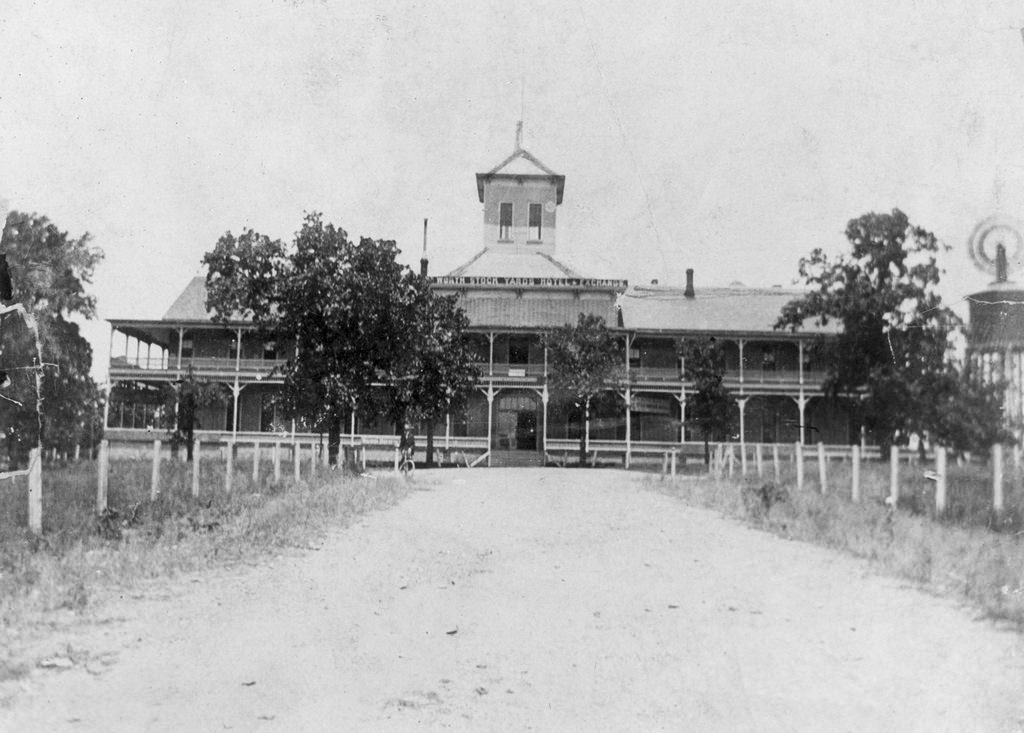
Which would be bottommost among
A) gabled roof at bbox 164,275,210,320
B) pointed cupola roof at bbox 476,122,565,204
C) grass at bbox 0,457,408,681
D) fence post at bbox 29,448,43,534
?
grass at bbox 0,457,408,681

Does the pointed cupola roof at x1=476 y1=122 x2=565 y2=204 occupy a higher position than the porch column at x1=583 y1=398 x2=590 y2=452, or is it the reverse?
the pointed cupola roof at x1=476 y1=122 x2=565 y2=204

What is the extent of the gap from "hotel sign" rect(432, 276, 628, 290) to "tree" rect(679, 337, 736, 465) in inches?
347

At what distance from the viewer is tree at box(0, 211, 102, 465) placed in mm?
14680

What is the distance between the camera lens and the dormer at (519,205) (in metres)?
42.1

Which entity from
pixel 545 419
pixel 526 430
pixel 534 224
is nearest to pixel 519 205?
pixel 534 224

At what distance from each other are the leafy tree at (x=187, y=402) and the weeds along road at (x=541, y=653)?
942 inches

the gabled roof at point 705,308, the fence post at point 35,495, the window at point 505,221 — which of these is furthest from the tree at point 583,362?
the fence post at point 35,495

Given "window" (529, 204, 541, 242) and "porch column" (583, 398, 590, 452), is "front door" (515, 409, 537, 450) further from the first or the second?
"window" (529, 204, 541, 242)

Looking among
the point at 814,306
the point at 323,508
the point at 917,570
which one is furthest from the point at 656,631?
the point at 814,306

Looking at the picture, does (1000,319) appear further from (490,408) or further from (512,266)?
(512,266)

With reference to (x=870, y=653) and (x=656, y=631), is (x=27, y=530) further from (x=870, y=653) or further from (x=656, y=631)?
(x=870, y=653)

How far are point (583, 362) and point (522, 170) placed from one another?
49.0 feet

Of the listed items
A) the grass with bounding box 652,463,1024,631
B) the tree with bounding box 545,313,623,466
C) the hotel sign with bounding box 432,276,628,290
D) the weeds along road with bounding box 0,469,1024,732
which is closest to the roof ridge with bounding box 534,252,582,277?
the hotel sign with bounding box 432,276,628,290

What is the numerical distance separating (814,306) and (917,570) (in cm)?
1774
